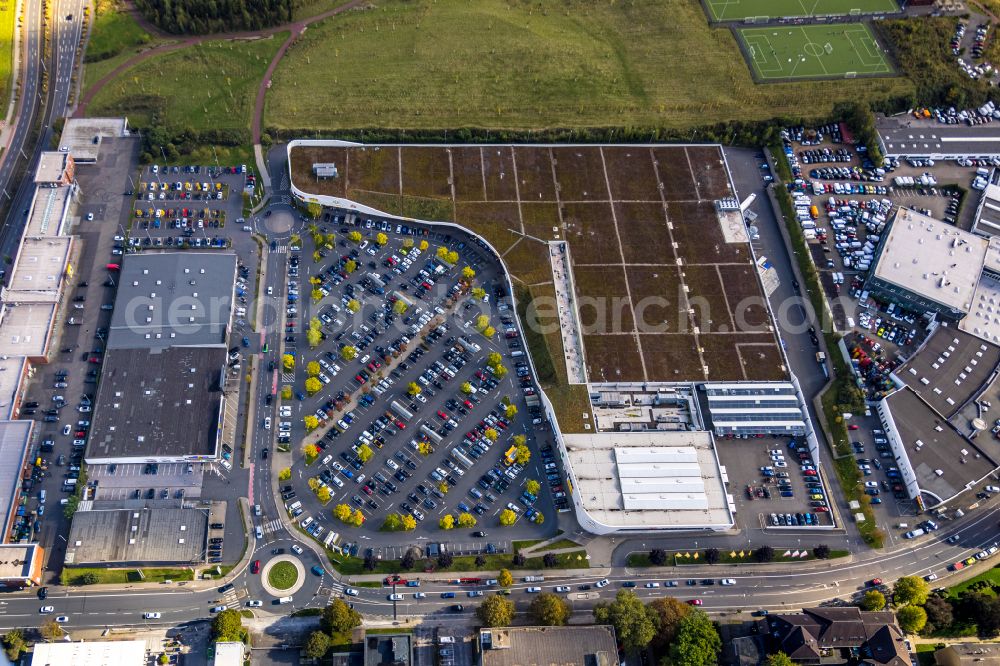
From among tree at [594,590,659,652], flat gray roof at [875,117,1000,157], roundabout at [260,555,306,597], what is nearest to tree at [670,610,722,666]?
tree at [594,590,659,652]

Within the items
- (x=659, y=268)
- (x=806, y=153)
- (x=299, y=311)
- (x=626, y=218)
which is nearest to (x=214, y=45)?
(x=299, y=311)

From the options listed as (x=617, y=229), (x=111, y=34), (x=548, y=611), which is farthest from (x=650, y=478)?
(x=111, y=34)

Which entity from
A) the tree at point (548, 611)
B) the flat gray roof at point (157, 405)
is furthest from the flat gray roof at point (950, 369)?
the flat gray roof at point (157, 405)

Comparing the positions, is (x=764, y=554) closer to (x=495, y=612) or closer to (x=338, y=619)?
(x=495, y=612)

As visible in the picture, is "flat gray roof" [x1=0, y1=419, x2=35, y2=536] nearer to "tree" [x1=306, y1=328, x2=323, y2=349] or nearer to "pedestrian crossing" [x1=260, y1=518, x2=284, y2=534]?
"pedestrian crossing" [x1=260, y1=518, x2=284, y2=534]

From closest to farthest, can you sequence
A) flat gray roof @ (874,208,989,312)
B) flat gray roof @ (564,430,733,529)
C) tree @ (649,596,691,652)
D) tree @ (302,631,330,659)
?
tree @ (302,631,330,659) → tree @ (649,596,691,652) → flat gray roof @ (564,430,733,529) → flat gray roof @ (874,208,989,312)

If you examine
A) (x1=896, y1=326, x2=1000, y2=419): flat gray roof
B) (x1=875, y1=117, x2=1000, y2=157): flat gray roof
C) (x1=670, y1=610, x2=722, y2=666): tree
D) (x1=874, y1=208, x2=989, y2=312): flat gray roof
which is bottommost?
(x1=670, y1=610, x2=722, y2=666): tree

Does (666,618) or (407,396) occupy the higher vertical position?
(407,396)
